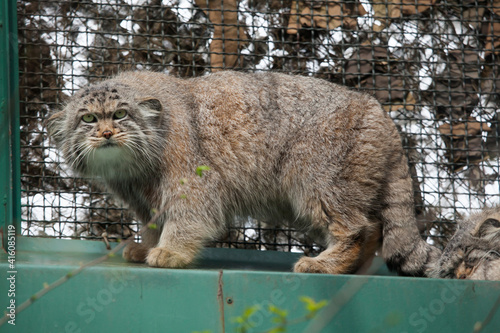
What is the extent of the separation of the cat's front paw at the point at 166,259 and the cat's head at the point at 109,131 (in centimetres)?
52

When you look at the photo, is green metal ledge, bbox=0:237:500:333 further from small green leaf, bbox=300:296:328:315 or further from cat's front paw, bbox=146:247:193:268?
small green leaf, bbox=300:296:328:315

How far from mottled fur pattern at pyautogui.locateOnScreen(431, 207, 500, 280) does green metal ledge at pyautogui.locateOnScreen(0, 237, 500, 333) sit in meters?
0.27

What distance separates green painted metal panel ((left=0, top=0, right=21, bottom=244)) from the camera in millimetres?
3863

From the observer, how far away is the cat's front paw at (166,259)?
3.73 metres

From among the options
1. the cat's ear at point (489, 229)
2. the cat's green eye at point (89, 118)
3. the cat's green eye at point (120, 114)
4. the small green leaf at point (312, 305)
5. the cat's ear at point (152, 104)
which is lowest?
the cat's ear at point (489, 229)

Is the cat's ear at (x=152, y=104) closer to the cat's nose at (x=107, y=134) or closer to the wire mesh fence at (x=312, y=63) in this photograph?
the cat's nose at (x=107, y=134)

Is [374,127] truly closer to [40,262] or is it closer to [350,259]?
[350,259]

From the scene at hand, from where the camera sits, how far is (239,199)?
4.23 meters

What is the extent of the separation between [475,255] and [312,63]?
2.60m

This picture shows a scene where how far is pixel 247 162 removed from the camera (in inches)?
163

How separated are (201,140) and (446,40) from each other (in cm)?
289

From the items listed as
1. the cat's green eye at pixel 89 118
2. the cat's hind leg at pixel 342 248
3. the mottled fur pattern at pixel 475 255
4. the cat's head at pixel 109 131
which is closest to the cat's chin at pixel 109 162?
the cat's head at pixel 109 131

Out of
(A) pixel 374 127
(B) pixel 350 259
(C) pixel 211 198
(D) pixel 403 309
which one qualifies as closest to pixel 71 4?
(C) pixel 211 198

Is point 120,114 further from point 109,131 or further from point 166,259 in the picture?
point 166,259
